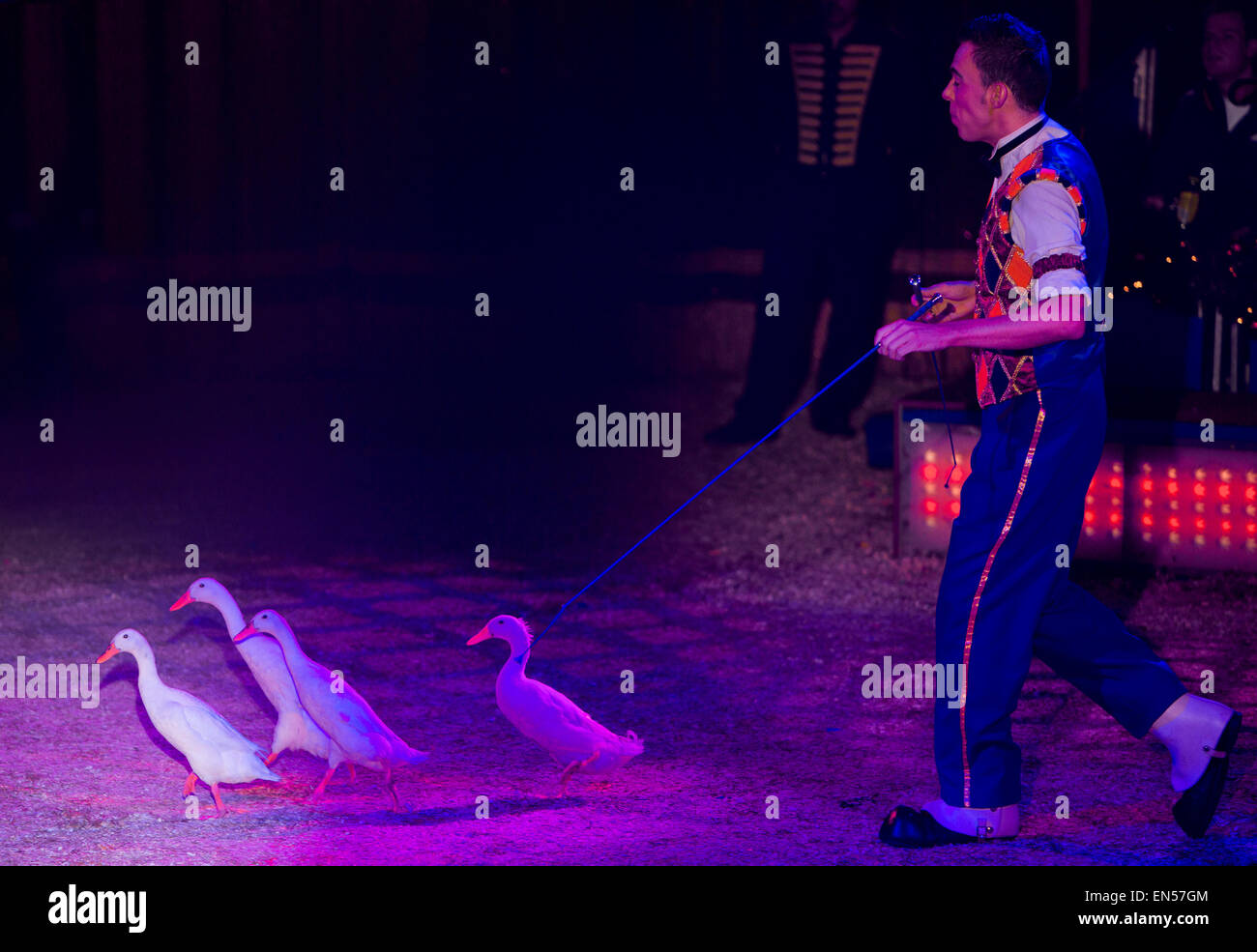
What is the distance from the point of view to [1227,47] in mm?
8656

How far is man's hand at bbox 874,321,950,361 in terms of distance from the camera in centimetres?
416

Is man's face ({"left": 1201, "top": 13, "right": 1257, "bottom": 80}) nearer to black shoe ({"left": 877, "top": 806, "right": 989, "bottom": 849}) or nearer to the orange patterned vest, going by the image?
the orange patterned vest

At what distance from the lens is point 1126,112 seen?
9906mm

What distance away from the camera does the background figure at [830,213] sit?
11.0 metres

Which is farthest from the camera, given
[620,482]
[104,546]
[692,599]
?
[620,482]

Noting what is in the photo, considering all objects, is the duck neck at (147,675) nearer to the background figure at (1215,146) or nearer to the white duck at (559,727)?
the white duck at (559,727)

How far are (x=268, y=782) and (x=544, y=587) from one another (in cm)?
269

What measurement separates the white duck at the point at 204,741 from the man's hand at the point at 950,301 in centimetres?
228

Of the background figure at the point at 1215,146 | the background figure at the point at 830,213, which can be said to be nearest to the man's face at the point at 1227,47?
the background figure at the point at 1215,146

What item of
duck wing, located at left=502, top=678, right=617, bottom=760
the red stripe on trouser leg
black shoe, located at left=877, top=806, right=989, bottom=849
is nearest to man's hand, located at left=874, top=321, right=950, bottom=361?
the red stripe on trouser leg

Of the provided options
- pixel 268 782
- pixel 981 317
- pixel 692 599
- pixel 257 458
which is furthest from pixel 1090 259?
pixel 257 458

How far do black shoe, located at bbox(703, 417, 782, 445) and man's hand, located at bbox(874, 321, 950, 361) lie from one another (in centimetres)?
659

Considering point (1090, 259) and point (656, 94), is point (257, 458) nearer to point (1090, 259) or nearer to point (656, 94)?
point (656, 94)

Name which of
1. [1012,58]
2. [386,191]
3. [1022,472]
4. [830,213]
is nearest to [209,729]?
[1022,472]
